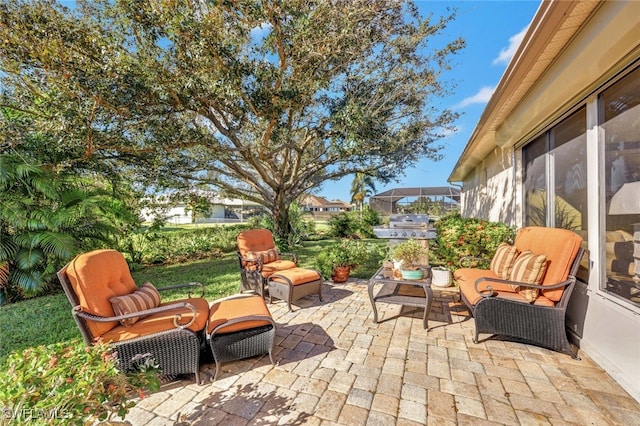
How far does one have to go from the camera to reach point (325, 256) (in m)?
6.41

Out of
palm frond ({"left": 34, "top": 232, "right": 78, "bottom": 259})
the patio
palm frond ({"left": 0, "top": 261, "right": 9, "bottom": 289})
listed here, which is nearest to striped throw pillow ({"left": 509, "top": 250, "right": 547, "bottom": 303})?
the patio

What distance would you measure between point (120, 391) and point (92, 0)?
6.40m

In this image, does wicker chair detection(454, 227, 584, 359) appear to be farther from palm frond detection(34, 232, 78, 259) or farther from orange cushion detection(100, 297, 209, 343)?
Answer: palm frond detection(34, 232, 78, 259)

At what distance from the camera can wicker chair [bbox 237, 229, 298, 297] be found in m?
4.94

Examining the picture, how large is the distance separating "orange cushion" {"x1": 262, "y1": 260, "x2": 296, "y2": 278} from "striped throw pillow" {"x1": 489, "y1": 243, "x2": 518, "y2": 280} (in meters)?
3.47

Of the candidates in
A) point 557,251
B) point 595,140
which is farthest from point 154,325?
point 595,140

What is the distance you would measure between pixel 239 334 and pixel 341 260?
3615mm

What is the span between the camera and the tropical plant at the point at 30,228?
516cm

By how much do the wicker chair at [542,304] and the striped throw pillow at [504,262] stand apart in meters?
0.39

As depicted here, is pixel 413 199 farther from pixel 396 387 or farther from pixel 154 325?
pixel 154 325

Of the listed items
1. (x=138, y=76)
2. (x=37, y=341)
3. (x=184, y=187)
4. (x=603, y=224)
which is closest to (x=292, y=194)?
(x=184, y=187)

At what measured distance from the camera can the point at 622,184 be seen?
9.39 feet

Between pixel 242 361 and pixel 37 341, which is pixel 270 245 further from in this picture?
pixel 37 341

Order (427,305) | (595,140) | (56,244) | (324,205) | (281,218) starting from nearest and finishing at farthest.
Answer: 1. (595,140)
2. (427,305)
3. (56,244)
4. (281,218)
5. (324,205)
